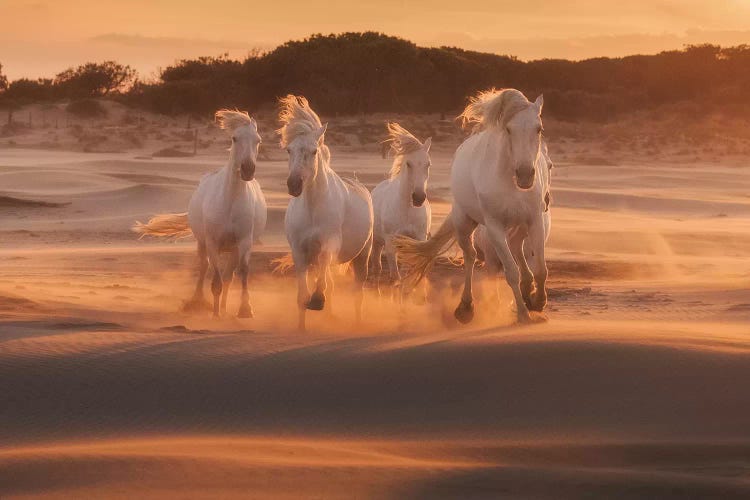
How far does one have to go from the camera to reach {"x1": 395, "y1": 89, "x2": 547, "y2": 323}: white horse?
33.5ft

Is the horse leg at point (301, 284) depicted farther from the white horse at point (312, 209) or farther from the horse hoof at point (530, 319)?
the horse hoof at point (530, 319)

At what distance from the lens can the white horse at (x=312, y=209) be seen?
11.4 metres

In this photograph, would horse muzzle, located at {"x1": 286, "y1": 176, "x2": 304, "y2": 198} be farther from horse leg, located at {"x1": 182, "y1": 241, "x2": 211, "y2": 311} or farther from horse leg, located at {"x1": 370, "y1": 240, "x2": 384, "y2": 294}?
horse leg, located at {"x1": 370, "y1": 240, "x2": 384, "y2": 294}

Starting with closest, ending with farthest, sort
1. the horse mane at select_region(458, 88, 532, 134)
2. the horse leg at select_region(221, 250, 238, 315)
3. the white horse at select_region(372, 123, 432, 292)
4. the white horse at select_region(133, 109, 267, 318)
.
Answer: the horse mane at select_region(458, 88, 532, 134) → the white horse at select_region(133, 109, 267, 318) → the horse leg at select_region(221, 250, 238, 315) → the white horse at select_region(372, 123, 432, 292)

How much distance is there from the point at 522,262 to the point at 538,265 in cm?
42

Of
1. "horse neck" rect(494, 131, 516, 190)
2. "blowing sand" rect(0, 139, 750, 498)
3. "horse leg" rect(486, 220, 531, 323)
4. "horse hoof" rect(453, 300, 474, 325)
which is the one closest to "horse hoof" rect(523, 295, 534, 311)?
"horse leg" rect(486, 220, 531, 323)

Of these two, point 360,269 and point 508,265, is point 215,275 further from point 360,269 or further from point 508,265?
point 508,265

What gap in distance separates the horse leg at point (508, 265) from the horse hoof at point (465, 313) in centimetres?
90

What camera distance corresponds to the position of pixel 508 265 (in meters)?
10.8

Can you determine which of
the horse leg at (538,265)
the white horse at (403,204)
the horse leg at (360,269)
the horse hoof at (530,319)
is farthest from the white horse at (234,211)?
the horse hoof at (530,319)

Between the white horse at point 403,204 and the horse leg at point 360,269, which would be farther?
the white horse at point 403,204

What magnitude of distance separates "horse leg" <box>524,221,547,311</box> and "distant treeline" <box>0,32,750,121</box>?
160 feet

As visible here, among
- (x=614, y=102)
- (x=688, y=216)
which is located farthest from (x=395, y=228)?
(x=614, y=102)

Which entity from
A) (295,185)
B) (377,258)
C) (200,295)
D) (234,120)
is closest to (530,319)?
(295,185)
